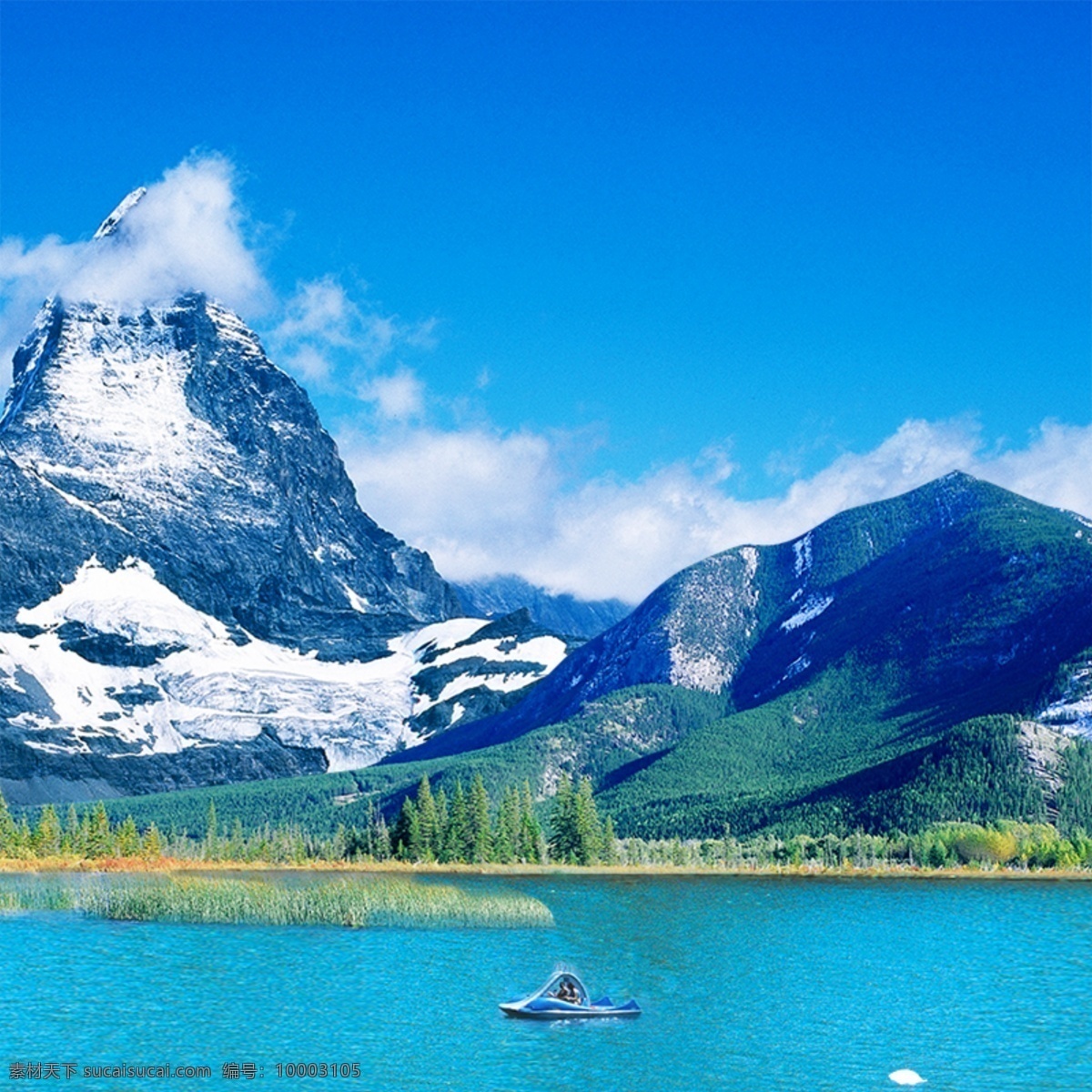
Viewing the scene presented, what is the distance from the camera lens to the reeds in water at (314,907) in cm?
14050

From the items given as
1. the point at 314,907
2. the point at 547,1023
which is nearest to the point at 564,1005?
the point at 547,1023

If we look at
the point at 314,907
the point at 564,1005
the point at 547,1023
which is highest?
the point at 314,907

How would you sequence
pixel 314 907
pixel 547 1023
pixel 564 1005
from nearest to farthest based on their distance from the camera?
pixel 547 1023
pixel 564 1005
pixel 314 907

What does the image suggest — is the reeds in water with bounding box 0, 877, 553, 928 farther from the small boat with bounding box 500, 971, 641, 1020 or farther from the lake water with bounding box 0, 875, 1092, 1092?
→ the small boat with bounding box 500, 971, 641, 1020

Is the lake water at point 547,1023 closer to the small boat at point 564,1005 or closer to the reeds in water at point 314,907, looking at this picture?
the small boat at point 564,1005

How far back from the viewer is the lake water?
7869cm

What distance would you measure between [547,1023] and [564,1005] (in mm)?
1510

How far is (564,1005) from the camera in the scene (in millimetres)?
92500

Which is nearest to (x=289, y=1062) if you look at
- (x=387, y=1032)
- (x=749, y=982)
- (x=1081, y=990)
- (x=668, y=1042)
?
(x=387, y=1032)

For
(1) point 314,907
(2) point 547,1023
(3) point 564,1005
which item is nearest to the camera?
(2) point 547,1023

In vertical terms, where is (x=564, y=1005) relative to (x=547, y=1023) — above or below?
above

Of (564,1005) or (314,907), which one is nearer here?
(564,1005)

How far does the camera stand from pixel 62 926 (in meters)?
136

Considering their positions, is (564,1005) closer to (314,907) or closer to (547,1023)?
(547,1023)
